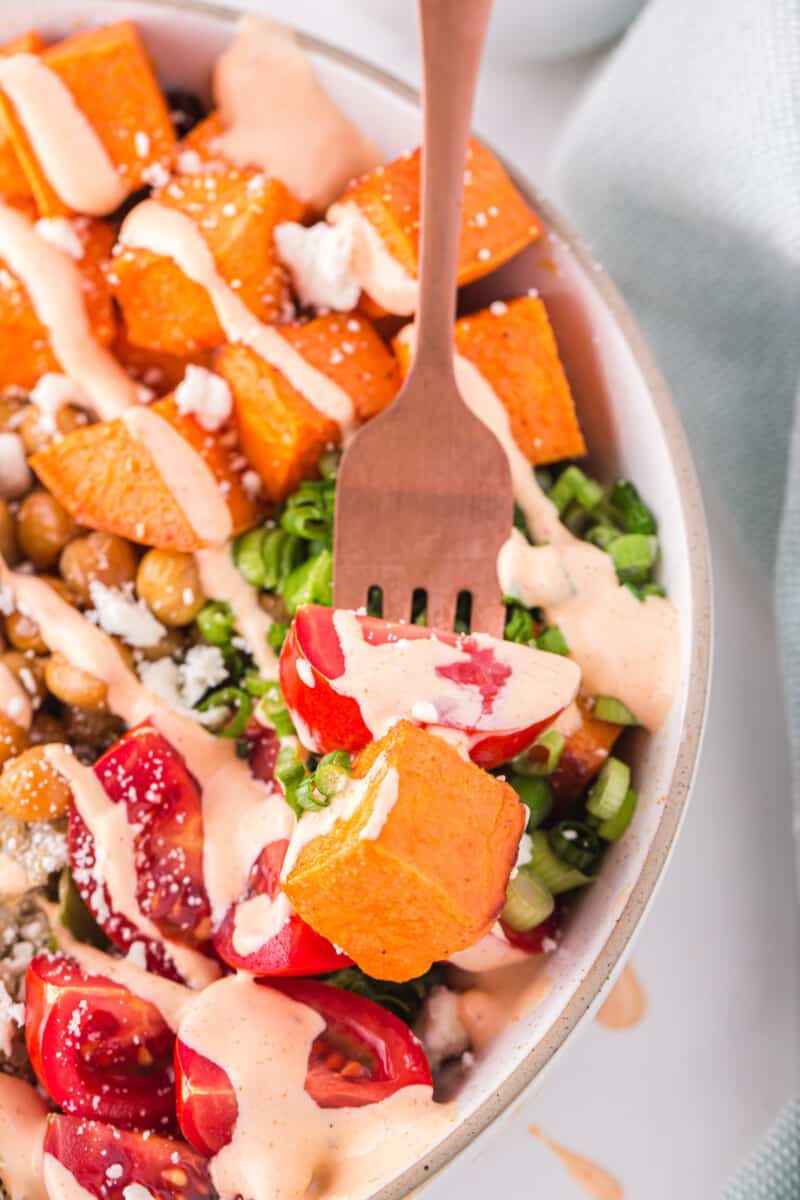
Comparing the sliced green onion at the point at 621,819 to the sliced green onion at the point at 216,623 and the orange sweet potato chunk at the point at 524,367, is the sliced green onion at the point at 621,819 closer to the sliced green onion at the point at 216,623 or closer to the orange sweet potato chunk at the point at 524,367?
the orange sweet potato chunk at the point at 524,367

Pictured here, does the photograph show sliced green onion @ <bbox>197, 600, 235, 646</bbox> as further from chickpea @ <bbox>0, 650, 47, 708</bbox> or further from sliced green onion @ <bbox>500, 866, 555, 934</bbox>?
sliced green onion @ <bbox>500, 866, 555, 934</bbox>

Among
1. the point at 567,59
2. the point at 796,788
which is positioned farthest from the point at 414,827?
the point at 567,59

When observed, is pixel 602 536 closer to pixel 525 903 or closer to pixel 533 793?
pixel 533 793

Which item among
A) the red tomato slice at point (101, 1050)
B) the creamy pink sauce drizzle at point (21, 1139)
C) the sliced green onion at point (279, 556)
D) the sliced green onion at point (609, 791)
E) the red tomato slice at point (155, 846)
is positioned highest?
the sliced green onion at point (279, 556)

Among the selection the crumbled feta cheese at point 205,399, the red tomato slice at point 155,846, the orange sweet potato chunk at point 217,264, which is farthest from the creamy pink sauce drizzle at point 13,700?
the orange sweet potato chunk at point 217,264

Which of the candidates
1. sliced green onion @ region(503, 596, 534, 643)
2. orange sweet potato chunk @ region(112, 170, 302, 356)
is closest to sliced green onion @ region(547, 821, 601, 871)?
sliced green onion @ region(503, 596, 534, 643)

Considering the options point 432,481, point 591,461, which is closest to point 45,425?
point 432,481
